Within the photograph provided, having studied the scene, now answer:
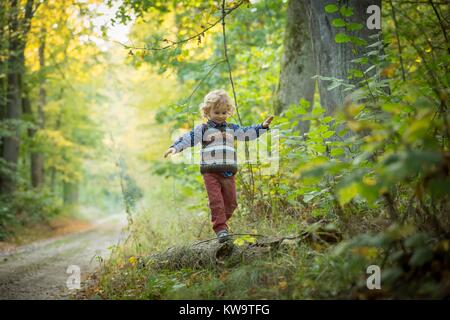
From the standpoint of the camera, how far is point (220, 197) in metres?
4.86

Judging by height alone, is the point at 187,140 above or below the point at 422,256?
above

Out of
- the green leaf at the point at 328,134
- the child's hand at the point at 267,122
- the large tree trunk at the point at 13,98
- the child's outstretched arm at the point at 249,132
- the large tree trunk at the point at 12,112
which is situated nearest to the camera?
the green leaf at the point at 328,134

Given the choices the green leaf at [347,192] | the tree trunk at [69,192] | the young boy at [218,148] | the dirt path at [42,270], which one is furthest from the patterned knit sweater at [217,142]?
the tree trunk at [69,192]

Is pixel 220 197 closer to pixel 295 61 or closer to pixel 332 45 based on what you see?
pixel 332 45

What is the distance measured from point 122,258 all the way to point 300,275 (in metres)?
3.82

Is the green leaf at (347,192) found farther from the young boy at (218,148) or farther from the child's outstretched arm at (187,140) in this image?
the child's outstretched arm at (187,140)

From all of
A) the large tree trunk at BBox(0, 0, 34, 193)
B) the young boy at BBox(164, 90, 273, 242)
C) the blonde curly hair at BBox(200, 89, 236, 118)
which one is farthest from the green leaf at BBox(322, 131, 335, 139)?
the large tree trunk at BBox(0, 0, 34, 193)

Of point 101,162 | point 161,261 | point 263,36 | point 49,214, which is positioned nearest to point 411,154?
point 161,261

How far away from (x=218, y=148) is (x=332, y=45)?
1.91 metres

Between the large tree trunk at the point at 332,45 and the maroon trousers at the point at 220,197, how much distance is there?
1670mm

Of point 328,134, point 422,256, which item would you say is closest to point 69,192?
point 328,134

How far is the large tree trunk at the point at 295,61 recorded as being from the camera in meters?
7.22
